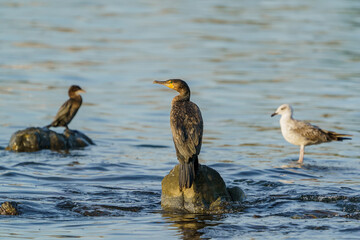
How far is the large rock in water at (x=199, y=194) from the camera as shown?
30.5 ft

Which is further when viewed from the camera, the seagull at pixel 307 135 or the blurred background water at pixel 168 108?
the seagull at pixel 307 135

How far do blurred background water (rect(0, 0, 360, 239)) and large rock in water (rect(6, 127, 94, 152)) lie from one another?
0.34m

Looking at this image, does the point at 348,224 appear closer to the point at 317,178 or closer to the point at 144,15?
the point at 317,178

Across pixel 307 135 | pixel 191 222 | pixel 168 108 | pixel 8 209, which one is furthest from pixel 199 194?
pixel 168 108

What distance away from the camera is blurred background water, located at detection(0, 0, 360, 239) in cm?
910

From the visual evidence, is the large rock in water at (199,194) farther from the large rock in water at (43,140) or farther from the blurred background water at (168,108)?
the large rock in water at (43,140)

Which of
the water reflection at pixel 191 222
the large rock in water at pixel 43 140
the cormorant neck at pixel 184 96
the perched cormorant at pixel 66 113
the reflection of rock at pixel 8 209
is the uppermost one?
the cormorant neck at pixel 184 96

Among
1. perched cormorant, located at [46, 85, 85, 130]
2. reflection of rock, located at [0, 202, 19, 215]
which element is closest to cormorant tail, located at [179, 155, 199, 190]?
reflection of rock, located at [0, 202, 19, 215]

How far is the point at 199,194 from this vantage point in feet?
30.6

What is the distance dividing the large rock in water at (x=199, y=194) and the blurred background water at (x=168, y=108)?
194mm

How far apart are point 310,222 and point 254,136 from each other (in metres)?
6.27

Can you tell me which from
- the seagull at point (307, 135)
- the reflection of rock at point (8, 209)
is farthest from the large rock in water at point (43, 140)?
the reflection of rock at point (8, 209)

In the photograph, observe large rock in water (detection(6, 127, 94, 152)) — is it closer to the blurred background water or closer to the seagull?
the blurred background water

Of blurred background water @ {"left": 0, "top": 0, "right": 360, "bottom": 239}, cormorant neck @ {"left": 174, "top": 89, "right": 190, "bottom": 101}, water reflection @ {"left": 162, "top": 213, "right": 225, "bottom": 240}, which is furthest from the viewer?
cormorant neck @ {"left": 174, "top": 89, "right": 190, "bottom": 101}
